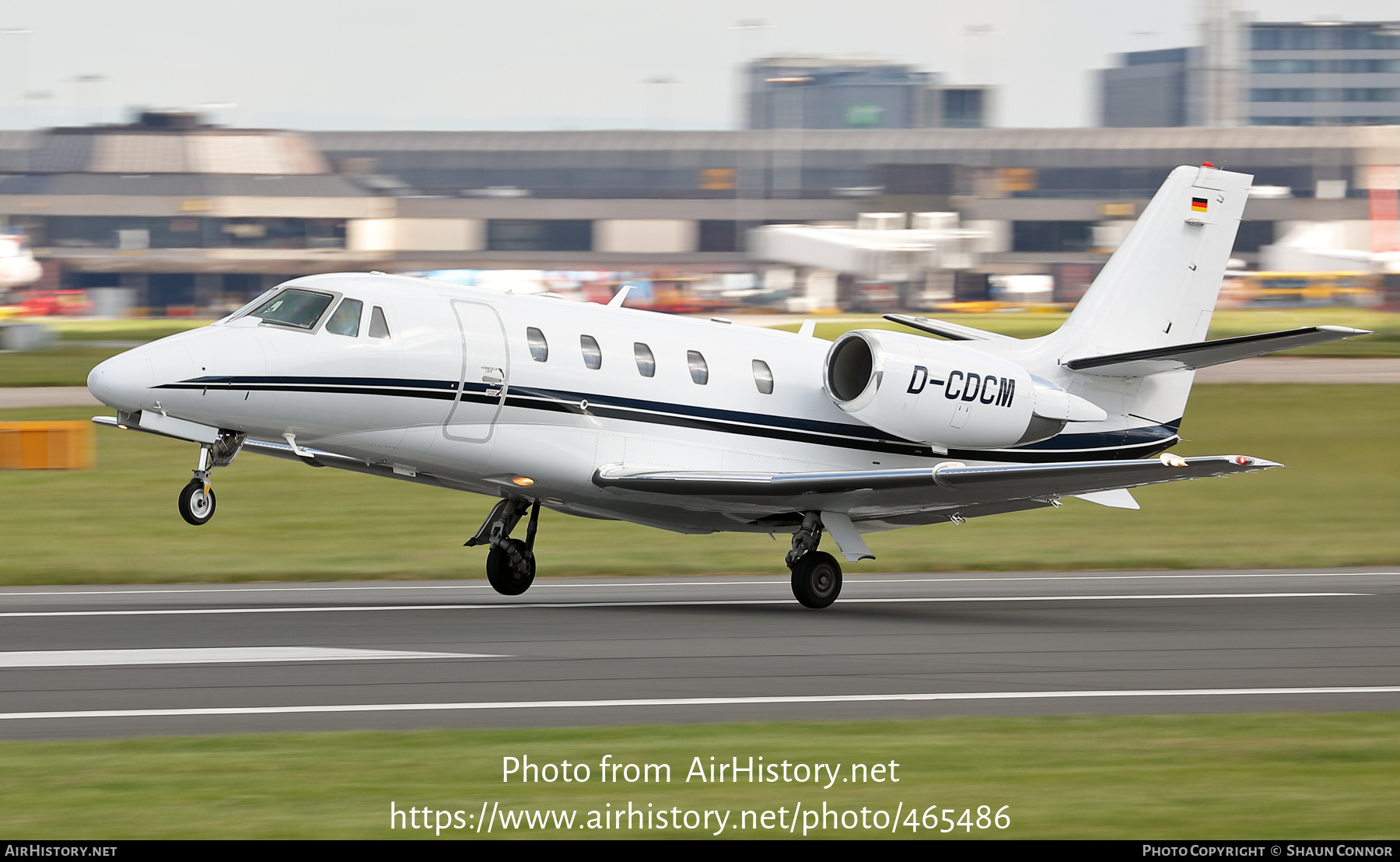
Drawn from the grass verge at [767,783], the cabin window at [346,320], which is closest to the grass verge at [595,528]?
the cabin window at [346,320]

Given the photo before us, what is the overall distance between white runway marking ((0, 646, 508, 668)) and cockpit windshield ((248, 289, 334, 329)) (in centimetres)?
339

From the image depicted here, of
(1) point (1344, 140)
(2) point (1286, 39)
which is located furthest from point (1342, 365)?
(2) point (1286, 39)

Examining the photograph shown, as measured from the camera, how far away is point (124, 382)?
14242 millimetres

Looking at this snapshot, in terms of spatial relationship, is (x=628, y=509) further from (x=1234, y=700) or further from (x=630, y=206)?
(x=630, y=206)

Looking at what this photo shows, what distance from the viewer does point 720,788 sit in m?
8.57

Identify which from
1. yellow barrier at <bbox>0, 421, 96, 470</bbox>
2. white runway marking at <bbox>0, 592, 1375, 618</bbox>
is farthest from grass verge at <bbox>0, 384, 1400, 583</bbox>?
white runway marking at <bbox>0, 592, 1375, 618</bbox>

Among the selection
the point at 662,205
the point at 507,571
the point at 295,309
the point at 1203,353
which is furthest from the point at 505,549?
the point at 662,205

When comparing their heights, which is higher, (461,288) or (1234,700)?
(461,288)

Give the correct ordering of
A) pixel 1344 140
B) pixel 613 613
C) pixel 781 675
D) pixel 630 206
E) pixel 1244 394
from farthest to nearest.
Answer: pixel 1344 140 < pixel 630 206 < pixel 1244 394 < pixel 613 613 < pixel 781 675

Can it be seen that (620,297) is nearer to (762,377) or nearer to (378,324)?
(762,377)

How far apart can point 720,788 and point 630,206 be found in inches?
4060

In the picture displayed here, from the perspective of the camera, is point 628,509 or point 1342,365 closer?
point 628,509

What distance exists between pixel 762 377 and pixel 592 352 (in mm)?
2146

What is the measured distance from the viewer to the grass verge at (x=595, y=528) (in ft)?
70.1
